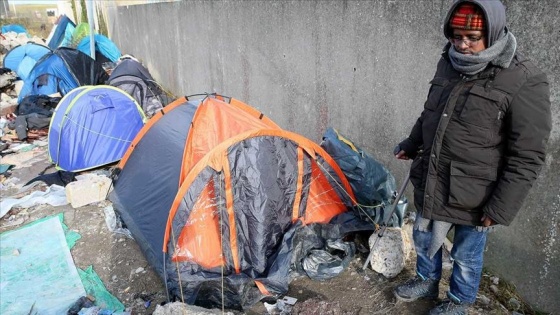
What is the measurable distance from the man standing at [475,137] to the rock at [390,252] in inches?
24.8

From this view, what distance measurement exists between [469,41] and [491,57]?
120mm

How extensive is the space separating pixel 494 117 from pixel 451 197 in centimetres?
47

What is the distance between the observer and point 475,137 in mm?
1961

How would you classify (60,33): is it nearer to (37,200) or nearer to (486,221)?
(37,200)

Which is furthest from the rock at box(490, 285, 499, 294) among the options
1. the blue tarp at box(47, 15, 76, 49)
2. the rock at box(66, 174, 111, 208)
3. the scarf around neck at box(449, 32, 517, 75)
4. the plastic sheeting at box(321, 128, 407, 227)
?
the blue tarp at box(47, 15, 76, 49)

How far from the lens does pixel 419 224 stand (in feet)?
7.89

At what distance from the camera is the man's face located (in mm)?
1768

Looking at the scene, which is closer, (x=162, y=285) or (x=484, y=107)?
(x=484, y=107)

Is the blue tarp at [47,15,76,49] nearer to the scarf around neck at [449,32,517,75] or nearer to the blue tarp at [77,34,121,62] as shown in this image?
the blue tarp at [77,34,121,62]

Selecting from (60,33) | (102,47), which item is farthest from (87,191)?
(60,33)

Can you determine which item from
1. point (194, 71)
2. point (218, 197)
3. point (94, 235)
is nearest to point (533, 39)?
point (218, 197)

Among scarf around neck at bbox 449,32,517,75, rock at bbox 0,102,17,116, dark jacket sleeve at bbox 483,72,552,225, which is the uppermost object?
scarf around neck at bbox 449,32,517,75

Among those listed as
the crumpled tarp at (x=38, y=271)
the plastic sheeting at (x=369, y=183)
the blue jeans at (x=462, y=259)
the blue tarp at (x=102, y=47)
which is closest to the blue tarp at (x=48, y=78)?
the blue tarp at (x=102, y=47)

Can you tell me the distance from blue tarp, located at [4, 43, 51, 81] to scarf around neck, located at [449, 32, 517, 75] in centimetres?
1171
